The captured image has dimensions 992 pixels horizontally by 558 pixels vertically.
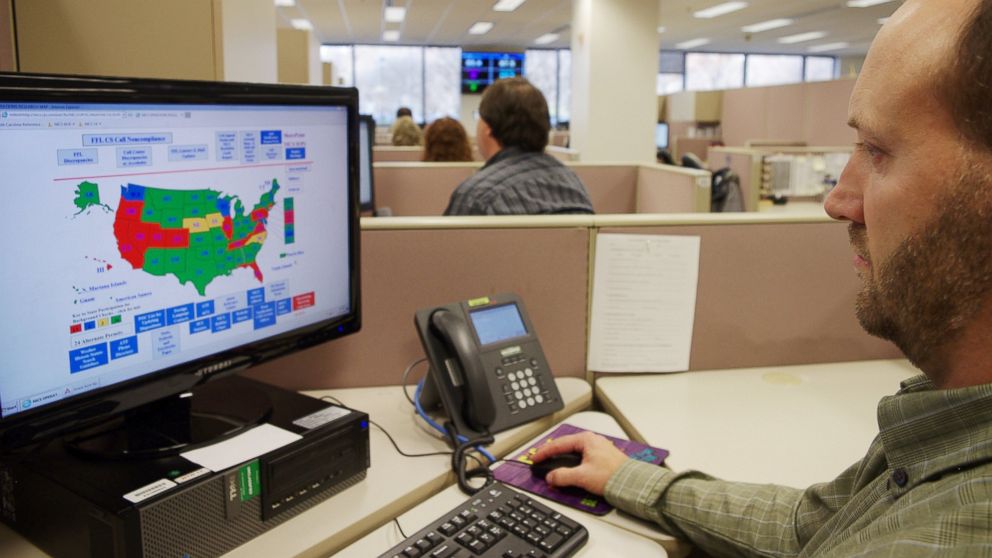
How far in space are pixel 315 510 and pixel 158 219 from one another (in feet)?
1.23

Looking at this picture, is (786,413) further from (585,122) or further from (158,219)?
(585,122)

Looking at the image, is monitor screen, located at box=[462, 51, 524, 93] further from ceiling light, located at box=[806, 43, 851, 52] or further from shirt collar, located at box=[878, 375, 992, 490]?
shirt collar, located at box=[878, 375, 992, 490]

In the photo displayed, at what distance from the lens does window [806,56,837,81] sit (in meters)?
14.2

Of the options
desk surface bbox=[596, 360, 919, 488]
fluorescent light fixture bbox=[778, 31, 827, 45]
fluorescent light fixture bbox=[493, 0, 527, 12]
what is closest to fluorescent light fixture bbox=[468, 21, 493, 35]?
fluorescent light fixture bbox=[493, 0, 527, 12]

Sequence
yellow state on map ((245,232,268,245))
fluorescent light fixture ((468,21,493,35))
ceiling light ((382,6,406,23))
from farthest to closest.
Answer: fluorescent light fixture ((468,21,493,35)), ceiling light ((382,6,406,23)), yellow state on map ((245,232,268,245))

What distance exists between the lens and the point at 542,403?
1.17 m

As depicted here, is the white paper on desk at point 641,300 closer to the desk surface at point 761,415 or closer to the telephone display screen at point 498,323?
the desk surface at point 761,415

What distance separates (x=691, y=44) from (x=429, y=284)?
1252 centimetres

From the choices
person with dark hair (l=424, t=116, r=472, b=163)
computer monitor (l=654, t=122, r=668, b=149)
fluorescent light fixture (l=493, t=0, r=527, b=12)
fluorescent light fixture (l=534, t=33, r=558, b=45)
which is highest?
fluorescent light fixture (l=534, t=33, r=558, b=45)

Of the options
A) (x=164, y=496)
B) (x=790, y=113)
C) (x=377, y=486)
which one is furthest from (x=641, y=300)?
(x=790, y=113)

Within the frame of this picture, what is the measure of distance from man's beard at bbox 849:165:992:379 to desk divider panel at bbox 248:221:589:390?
742 millimetres

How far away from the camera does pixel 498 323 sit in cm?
120

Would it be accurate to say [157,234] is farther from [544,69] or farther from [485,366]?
[544,69]

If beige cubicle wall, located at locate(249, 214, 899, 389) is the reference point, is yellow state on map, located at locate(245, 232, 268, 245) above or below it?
above
